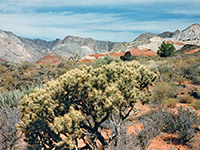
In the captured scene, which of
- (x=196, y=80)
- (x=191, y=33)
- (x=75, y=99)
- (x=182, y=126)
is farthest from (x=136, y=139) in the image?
(x=191, y=33)

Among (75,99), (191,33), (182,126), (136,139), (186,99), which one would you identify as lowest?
(186,99)

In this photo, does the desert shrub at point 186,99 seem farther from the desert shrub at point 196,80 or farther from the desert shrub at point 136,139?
the desert shrub at point 136,139

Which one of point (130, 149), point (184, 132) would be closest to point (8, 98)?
point (130, 149)

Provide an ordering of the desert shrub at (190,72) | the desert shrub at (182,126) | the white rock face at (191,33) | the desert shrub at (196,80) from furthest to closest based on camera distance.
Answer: the white rock face at (191,33), the desert shrub at (190,72), the desert shrub at (196,80), the desert shrub at (182,126)

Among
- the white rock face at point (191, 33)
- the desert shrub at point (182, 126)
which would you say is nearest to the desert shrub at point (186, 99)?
the desert shrub at point (182, 126)

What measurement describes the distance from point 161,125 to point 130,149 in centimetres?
257

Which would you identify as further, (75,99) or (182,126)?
(182,126)

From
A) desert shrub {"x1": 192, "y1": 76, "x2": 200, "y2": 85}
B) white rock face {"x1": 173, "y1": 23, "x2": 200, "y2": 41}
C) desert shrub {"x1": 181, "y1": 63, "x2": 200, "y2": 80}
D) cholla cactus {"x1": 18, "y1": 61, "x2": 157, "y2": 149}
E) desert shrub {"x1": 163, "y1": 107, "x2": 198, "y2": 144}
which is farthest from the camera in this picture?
white rock face {"x1": 173, "y1": 23, "x2": 200, "y2": 41}

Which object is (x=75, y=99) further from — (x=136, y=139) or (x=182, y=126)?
(x=182, y=126)

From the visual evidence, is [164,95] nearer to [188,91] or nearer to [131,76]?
[188,91]

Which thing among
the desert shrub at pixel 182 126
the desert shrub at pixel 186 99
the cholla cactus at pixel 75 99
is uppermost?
the cholla cactus at pixel 75 99

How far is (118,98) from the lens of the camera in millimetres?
3209

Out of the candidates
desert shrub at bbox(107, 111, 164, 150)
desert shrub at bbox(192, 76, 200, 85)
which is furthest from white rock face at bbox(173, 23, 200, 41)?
desert shrub at bbox(107, 111, 164, 150)

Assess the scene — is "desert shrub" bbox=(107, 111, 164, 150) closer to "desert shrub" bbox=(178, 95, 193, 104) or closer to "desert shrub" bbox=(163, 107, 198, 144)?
"desert shrub" bbox=(163, 107, 198, 144)
